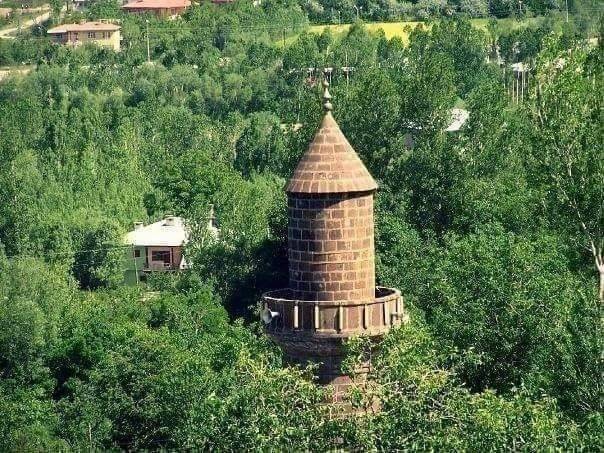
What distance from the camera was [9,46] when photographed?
5507 inches

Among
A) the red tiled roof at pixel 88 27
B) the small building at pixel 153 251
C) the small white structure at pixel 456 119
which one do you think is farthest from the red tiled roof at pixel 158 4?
the small building at pixel 153 251

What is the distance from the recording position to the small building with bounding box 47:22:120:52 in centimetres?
15038

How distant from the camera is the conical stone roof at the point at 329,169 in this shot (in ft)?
95.9

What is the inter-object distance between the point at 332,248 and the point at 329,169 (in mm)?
1150

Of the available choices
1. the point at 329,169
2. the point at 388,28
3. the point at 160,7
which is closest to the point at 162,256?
the point at 329,169

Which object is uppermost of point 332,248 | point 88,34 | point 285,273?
point 332,248

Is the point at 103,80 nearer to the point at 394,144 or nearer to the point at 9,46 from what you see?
the point at 9,46

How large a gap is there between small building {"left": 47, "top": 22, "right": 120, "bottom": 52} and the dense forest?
41.2 meters

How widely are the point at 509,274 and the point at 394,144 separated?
21.3 meters

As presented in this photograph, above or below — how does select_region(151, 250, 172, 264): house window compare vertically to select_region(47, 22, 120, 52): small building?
below

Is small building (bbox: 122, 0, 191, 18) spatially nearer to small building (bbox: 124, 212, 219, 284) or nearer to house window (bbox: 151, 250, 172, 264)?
small building (bbox: 124, 212, 219, 284)

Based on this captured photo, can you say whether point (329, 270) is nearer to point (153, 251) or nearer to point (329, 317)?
point (329, 317)

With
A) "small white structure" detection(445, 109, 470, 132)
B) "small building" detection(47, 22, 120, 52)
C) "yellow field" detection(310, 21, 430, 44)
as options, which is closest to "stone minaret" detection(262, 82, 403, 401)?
"small white structure" detection(445, 109, 470, 132)

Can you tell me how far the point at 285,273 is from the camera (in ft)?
191
